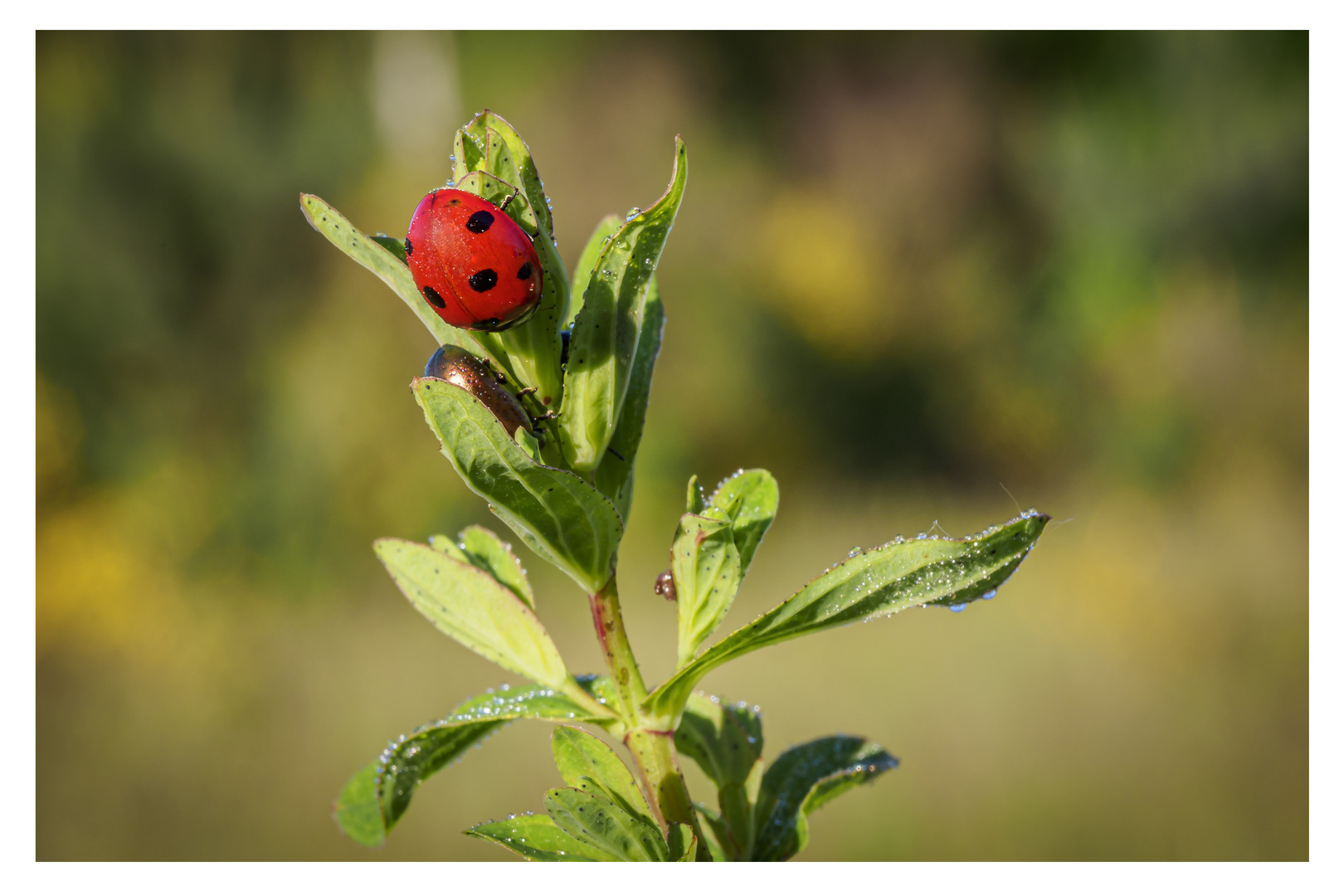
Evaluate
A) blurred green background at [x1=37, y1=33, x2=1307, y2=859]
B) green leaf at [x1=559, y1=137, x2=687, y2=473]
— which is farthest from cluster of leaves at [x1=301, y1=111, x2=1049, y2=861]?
blurred green background at [x1=37, y1=33, x2=1307, y2=859]

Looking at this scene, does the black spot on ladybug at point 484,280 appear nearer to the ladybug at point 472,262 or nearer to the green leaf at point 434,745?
the ladybug at point 472,262

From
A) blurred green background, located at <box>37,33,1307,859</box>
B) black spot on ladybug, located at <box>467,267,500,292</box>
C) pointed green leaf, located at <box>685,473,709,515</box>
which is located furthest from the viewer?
blurred green background, located at <box>37,33,1307,859</box>

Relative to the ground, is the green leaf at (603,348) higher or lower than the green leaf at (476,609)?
higher

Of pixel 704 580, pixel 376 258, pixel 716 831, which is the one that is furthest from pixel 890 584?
pixel 376 258

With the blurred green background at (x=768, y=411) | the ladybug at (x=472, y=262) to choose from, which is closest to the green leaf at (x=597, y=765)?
the ladybug at (x=472, y=262)

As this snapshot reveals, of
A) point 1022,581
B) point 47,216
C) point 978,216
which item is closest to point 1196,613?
point 1022,581

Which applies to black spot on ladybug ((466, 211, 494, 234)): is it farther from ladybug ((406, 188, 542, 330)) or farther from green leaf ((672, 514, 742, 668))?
green leaf ((672, 514, 742, 668))

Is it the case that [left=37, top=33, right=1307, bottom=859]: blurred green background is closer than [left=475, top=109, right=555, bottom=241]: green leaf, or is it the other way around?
[left=475, top=109, right=555, bottom=241]: green leaf
